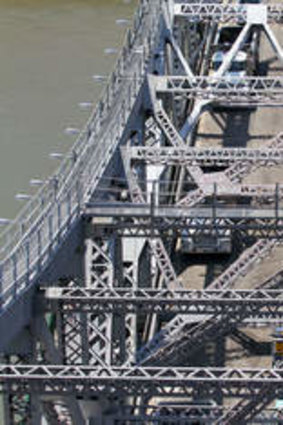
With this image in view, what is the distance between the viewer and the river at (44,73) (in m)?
41.6

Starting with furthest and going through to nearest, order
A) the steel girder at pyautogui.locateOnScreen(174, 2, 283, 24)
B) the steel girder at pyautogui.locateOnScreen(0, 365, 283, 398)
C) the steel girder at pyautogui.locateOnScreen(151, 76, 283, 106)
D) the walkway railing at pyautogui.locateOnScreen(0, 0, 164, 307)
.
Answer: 1. the steel girder at pyautogui.locateOnScreen(174, 2, 283, 24)
2. the steel girder at pyautogui.locateOnScreen(151, 76, 283, 106)
3. the walkway railing at pyautogui.locateOnScreen(0, 0, 164, 307)
4. the steel girder at pyautogui.locateOnScreen(0, 365, 283, 398)

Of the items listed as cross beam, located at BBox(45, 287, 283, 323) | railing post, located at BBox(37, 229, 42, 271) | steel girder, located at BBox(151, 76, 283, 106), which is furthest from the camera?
steel girder, located at BBox(151, 76, 283, 106)

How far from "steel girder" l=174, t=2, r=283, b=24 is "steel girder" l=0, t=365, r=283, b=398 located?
22.9 meters

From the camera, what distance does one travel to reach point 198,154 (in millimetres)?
31250

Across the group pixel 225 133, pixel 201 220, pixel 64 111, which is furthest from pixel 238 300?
pixel 64 111

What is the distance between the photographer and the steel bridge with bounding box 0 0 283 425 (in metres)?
18.6

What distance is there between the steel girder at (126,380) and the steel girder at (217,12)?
2288 centimetres

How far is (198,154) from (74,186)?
23.6ft

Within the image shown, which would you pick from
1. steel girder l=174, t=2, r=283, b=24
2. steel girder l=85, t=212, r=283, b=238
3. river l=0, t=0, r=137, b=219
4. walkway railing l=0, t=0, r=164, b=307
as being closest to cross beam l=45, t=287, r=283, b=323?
walkway railing l=0, t=0, r=164, b=307

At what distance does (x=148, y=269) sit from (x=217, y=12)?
38.6 ft

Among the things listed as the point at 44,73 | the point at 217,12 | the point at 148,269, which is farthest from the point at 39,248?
the point at 44,73

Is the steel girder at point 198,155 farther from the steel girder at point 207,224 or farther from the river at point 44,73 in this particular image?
the river at point 44,73

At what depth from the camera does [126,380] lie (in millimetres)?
17141

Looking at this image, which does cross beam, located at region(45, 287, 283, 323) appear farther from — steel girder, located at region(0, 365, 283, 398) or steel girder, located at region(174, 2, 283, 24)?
steel girder, located at region(174, 2, 283, 24)
